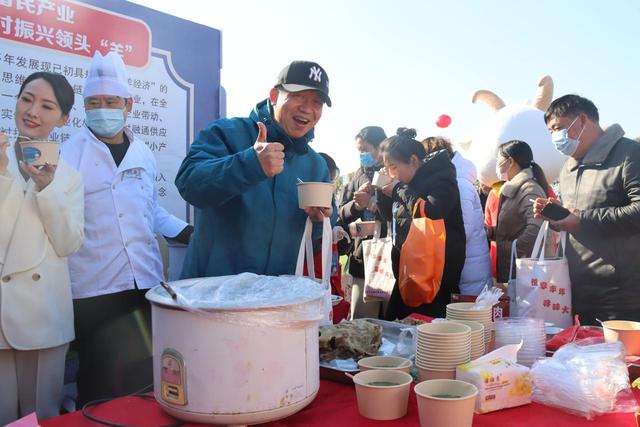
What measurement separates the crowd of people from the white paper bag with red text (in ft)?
0.57


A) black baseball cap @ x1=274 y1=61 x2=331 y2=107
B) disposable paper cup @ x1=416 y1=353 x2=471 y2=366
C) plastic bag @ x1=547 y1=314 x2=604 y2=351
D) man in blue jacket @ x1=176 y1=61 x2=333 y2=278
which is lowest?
plastic bag @ x1=547 y1=314 x2=604 y2=351

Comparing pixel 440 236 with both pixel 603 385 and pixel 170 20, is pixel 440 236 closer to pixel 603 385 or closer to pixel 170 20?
pixel 603 385

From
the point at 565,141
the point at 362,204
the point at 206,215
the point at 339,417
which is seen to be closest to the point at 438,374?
the point at 339,417

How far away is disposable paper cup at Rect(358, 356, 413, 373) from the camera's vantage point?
1.28m

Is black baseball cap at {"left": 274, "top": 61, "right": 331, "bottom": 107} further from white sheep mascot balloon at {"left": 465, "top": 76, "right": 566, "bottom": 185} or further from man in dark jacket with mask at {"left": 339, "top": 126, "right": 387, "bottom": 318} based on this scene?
white sheep mascot balloon at {"left": 465, "top": 76, "right": 566, "bottom": 185}

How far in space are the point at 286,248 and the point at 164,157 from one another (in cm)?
208

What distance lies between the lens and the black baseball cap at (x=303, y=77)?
1726 mm

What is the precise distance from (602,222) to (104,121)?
99.6 inches

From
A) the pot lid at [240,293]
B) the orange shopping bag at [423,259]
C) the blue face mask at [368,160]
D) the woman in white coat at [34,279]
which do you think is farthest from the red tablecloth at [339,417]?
the blue face mask at [368,160]

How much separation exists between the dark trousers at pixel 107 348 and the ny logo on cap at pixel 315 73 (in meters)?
1.44

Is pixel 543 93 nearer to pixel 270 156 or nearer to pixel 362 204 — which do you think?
pixel 362 204

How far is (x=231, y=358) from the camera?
3.32 ft

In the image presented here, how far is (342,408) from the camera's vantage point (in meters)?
1.20

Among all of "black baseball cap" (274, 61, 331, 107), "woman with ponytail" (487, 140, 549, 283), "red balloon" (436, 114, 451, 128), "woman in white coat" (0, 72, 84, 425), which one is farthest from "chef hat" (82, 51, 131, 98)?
"red balloon" (436, 114, 451, 128)
